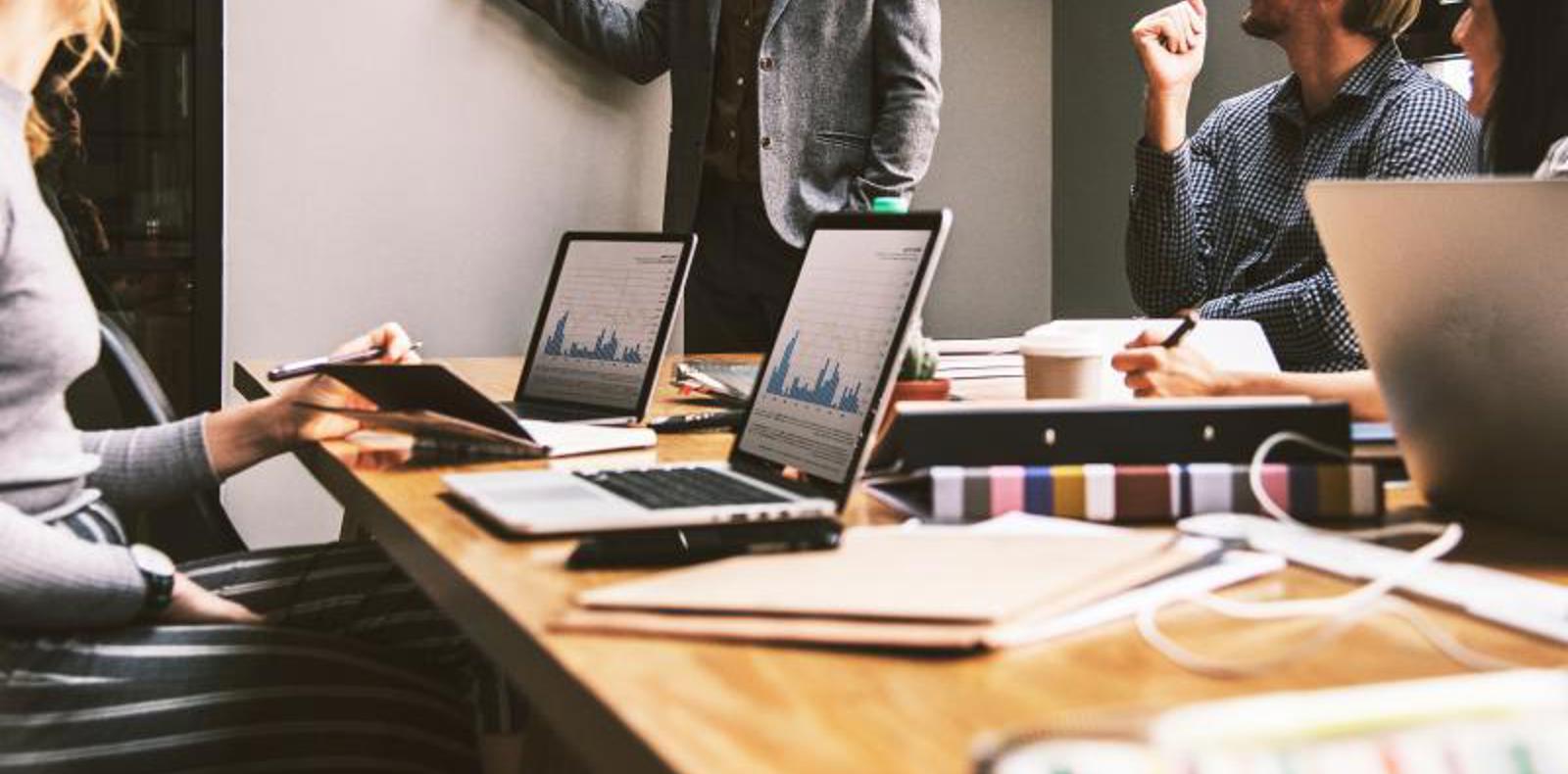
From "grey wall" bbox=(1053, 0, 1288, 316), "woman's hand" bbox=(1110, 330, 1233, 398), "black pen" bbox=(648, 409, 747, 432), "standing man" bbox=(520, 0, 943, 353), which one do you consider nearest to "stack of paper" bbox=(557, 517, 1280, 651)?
"woman's hand" bbox=(1110, 330, 1233, 398)

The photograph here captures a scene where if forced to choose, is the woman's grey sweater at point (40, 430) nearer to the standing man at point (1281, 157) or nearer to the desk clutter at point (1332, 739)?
the desk clutter at point (1332, 739)

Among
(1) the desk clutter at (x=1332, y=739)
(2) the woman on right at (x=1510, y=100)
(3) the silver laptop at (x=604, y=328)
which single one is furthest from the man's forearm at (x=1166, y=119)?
(1) the desk clutter at (x=1332, y=739)

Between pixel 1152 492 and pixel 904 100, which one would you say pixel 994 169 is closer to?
pixel 904 100

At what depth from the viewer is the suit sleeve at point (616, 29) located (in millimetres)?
3404

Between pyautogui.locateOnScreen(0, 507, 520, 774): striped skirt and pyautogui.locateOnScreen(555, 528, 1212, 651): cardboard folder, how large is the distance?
0.46 metres

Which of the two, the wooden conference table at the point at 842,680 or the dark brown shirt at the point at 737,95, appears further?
the dark brown shirt at the point at 737,95

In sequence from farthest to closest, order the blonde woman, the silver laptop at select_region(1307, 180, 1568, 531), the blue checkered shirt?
1. the blue checkered shirt
2. the blonde woman
3. the silver laptop at select_region(1307, 180, 1568, 531)

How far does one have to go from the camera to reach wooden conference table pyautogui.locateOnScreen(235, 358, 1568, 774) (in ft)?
1.85

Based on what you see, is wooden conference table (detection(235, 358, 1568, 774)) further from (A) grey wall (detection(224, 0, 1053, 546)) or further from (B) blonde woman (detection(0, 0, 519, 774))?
(A) grey wall (detection(224, 0, 1053, 546))

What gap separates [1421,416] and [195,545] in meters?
1.38

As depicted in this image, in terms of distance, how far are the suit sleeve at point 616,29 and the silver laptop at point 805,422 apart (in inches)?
87.5

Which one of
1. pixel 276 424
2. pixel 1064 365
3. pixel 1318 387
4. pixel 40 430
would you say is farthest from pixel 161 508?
pixel 1318 387

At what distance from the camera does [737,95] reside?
3.29m

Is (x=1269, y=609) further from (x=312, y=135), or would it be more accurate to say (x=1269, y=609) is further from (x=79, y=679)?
(x=312, y=135)
